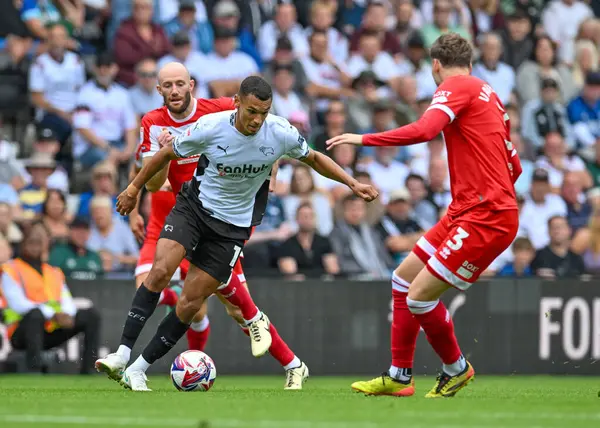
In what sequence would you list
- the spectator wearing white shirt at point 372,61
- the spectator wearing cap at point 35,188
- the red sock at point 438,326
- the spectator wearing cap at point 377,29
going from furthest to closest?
the spectator wearing cap at point 377,29
the spectator wearing white shirt at point 372,61
the spectator wearing cap at point 35,188
the red sock at point 438,326

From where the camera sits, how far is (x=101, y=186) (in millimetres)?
16484

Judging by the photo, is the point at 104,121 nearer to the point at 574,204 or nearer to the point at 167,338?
the point at 574,204

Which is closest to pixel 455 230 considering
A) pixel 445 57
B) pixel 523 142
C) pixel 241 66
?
pixel 445 57

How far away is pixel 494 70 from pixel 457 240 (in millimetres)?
11302

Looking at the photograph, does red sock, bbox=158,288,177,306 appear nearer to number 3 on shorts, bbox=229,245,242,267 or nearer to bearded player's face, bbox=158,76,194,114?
bearded player's face, bbox=158,76,194,114

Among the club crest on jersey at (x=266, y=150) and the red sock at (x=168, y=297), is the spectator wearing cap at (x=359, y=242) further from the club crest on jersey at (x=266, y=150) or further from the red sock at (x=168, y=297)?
the club crest on jersey at (x=266, y=150)

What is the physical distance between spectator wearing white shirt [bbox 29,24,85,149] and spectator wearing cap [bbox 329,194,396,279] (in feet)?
12.5

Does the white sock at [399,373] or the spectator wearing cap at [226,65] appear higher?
the spectator wearing cap at [226,65]

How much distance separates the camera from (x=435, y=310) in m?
10.0

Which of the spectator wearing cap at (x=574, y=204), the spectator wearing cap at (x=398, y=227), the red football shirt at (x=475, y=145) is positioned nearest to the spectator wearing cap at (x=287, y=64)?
the spectator wearing cap at (x=398, y=227)

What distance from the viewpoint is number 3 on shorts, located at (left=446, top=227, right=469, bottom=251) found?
990cm

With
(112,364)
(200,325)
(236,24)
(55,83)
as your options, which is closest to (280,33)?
(236,24)

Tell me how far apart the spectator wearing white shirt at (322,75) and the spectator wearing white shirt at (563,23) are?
4616 mm

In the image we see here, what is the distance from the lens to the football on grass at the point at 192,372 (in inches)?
424
